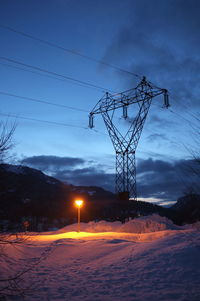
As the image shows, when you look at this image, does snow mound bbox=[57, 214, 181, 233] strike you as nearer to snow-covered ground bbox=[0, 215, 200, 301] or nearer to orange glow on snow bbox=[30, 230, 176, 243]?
orange glow on snow bbox=[30, 230, 176, 243]

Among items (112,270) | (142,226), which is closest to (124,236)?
(142,226)

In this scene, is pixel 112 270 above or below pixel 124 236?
below

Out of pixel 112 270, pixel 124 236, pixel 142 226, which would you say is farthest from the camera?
pixel 142 226

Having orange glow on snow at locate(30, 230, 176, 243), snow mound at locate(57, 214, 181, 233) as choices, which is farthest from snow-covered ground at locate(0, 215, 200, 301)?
snow mound at locate(57, 214, 181, 233)

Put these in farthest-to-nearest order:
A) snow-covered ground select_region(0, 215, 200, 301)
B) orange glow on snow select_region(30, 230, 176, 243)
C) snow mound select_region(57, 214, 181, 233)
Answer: snow mound select_region(57, 214, 181, 233)
orange glow on snow select_region(30, 230, 176, 243)
snow-covered ground select_region(0, 215, 200, 301)

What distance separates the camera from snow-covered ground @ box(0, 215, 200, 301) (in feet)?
29.0

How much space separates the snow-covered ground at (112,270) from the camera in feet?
29.0

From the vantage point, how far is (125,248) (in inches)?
572

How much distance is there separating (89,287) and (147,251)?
13.4ft

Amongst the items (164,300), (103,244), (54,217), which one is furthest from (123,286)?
(54,217)

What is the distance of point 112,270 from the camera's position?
11.5m

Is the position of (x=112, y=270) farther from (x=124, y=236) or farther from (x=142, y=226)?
(x=142, y=226)

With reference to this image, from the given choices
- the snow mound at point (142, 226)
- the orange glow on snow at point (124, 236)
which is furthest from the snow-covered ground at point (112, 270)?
the snow mound at point (142, 226)

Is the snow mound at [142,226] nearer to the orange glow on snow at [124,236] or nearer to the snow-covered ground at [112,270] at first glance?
the orange glow on snow at [124,236]
